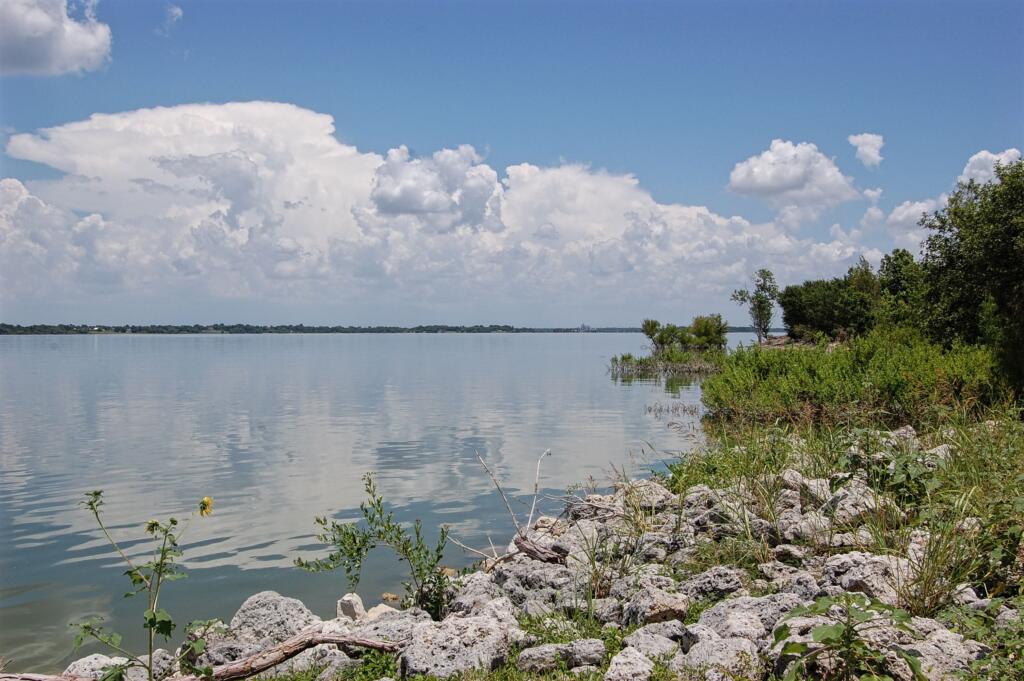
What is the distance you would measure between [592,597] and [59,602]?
735 cm

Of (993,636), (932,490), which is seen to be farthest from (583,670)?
(932,490)

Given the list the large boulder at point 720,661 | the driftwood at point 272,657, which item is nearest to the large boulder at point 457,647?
the driftwood at point 272,657

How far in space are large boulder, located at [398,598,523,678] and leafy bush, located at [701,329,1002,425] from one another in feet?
36.3

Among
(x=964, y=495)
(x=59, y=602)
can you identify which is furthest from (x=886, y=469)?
(x=59, y=602)

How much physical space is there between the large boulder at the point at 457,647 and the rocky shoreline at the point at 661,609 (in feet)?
0.04

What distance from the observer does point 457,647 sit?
555 centimetres

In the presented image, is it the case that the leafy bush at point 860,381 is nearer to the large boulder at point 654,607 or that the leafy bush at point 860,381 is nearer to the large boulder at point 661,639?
the large boulder at point 654,607

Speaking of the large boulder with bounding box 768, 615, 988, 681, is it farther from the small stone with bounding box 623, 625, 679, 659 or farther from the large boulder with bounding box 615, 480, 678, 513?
the large boulder with bounding box 615, 480, 678, 513

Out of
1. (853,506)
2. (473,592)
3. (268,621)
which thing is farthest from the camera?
(853,506)

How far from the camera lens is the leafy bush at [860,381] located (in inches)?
720

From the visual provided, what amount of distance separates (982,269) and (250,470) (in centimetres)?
2088

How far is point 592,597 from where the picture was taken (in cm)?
721

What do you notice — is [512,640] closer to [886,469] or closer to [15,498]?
[886,469]

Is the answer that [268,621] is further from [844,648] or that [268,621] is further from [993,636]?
[993,636]
